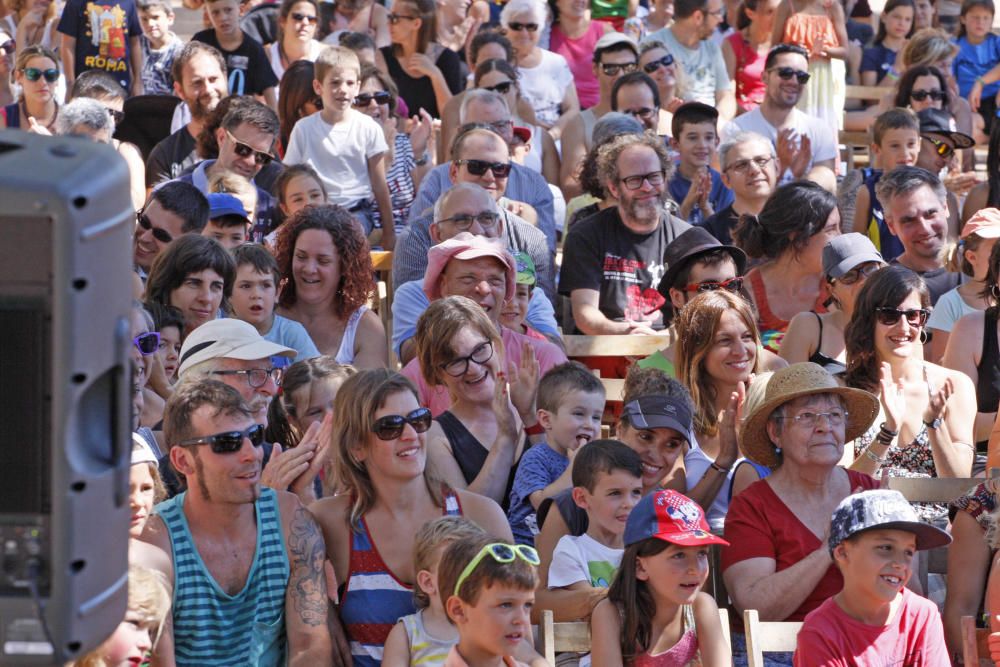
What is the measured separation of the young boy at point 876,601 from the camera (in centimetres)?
429

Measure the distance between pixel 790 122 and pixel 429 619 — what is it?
5.88m

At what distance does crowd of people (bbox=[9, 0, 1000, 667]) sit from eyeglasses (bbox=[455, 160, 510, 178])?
15 mm

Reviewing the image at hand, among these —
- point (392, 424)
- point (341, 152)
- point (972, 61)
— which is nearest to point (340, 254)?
point (392, 424)

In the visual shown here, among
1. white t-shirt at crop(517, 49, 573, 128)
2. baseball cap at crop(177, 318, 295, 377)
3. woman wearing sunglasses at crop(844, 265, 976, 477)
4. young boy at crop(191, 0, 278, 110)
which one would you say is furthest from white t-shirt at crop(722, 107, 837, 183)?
baseball cap at crop(177, 318, 295, 377)

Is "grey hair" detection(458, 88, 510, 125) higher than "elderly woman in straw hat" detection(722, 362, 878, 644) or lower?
higher

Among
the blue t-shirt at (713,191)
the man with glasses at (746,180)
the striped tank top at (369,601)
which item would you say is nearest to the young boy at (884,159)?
the man with glasses at (746,180)

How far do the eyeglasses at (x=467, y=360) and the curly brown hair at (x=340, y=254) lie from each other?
Result: 125 cm

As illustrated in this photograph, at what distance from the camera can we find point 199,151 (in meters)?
8.39

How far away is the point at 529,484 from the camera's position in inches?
199

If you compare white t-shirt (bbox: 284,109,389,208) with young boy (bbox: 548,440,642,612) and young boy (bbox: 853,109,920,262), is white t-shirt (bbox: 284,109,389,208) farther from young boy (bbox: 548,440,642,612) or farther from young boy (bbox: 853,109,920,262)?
young boy (bbox: 548,440,642,612)

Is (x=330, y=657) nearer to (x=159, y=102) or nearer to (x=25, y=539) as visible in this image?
(x=25, y=539)

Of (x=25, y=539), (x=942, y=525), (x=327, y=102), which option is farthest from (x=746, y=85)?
(x=25, y=539)

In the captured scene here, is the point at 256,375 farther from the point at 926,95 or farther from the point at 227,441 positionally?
the point at 926,95

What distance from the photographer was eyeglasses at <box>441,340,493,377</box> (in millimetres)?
5297
